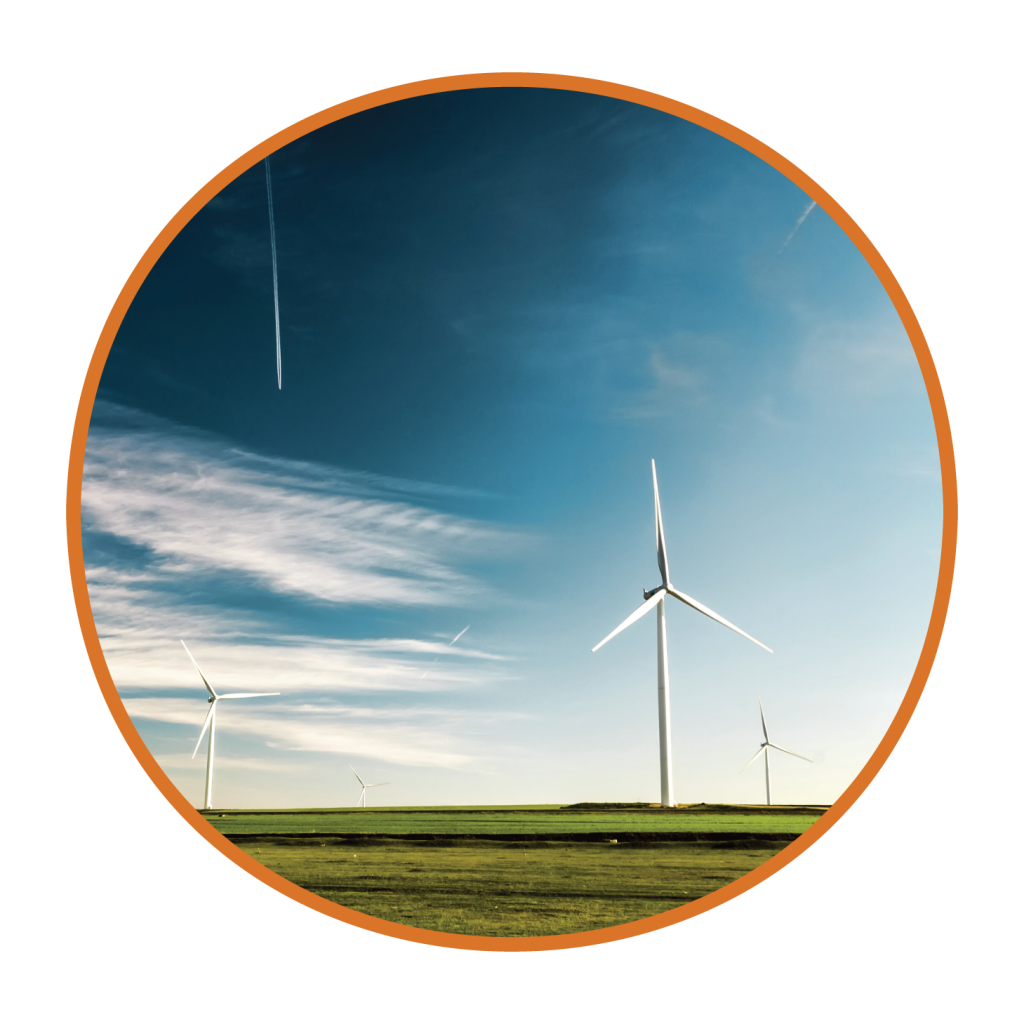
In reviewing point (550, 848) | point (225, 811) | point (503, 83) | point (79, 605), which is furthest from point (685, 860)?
point (225, 811)

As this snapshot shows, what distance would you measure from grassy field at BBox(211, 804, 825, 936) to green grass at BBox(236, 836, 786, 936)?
2 centimetres

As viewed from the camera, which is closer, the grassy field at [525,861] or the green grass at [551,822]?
the grassy field at [525,861]

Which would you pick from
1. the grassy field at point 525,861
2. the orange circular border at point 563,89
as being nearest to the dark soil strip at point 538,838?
the grassy field at point 525,861

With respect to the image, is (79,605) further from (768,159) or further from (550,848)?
(768,159)

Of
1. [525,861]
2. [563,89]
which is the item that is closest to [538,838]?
[525,861]

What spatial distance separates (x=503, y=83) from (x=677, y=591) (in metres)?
11.1

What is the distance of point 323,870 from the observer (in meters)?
9.74

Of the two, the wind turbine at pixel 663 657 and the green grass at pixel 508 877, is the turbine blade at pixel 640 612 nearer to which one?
the wind turbine at pixel 663 657

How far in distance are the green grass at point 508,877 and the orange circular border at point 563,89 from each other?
2.38 ft

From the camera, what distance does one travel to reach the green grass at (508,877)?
25.4ft

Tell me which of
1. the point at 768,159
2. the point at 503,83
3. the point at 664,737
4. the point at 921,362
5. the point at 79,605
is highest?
the point at 503,83

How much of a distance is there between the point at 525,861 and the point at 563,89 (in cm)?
885

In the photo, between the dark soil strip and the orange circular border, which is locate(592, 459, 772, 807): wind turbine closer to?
the dark soil strip

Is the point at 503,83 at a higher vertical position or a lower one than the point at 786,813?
higher
